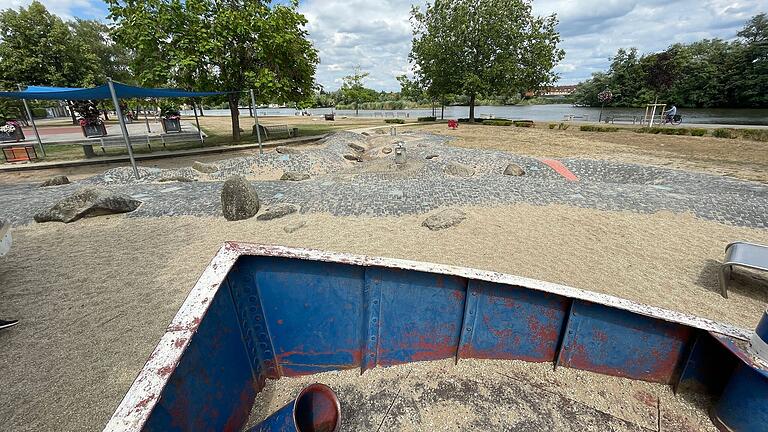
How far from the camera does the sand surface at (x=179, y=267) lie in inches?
107

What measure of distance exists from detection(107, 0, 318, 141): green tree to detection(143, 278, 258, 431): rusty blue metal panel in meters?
14.2

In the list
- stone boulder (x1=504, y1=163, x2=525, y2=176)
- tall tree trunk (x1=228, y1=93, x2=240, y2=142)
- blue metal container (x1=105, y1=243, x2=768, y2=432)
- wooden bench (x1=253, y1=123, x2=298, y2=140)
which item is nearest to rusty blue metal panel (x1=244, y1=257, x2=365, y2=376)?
blue metal container (x1=105, y1=243, x2=768, y2=432)

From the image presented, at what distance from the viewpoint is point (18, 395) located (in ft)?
8.34

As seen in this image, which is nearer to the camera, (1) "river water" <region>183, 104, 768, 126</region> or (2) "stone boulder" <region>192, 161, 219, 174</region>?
(2) "stone boulder" <region>192, 161, 219, 174</region>

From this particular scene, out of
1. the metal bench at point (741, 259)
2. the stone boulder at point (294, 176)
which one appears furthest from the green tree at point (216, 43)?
the metal bench at point (741, 259)

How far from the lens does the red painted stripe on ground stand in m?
9.44

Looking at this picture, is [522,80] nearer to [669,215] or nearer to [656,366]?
[669,215]

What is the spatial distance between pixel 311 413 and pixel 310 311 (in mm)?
737

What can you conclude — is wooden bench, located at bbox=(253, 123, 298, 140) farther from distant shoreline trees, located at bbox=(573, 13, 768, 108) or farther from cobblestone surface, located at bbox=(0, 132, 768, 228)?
distant shoreline trees, located at bbox=(573, 13, 768, 108)

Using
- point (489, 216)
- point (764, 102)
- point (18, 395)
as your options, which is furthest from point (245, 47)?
point (764, 102)

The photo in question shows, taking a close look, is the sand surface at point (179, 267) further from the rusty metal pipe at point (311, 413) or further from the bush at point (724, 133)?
the bush at point (724, 133)

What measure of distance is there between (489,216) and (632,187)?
162 inches

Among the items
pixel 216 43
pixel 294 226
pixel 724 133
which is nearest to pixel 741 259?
pixel 294 226

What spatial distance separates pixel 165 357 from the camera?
148 centimetres
